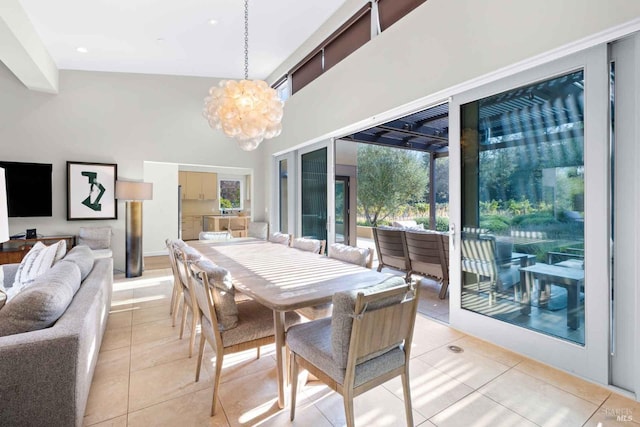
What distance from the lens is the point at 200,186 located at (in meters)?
8.96

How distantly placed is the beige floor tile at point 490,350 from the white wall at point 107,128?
541 cm

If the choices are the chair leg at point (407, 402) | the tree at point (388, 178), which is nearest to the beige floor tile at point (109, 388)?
the chair leg at point (407, 402)

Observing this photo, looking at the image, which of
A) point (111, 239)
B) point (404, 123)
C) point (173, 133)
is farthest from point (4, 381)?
point (404, 123)

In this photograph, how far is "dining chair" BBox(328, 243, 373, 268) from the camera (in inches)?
107

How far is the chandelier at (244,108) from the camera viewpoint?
300 cm

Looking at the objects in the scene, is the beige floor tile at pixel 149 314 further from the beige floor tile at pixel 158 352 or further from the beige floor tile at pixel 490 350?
the beige floor tile at pixel 490 350

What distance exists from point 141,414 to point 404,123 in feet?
18.8

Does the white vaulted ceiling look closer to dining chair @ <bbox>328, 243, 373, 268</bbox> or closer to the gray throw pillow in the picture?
dining chair @ <bbox>328, 243, 373, 268</bbox>

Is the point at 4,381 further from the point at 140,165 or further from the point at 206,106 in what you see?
the point at 140,165

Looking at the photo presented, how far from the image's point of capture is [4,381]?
139cm

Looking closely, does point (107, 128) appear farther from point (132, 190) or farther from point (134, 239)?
point (134, 239)

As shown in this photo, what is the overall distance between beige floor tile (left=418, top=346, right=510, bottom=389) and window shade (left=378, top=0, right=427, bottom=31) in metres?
3.38

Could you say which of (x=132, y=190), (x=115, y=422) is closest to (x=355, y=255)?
(x=115, y=422)

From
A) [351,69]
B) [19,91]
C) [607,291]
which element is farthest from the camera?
[19,91]
